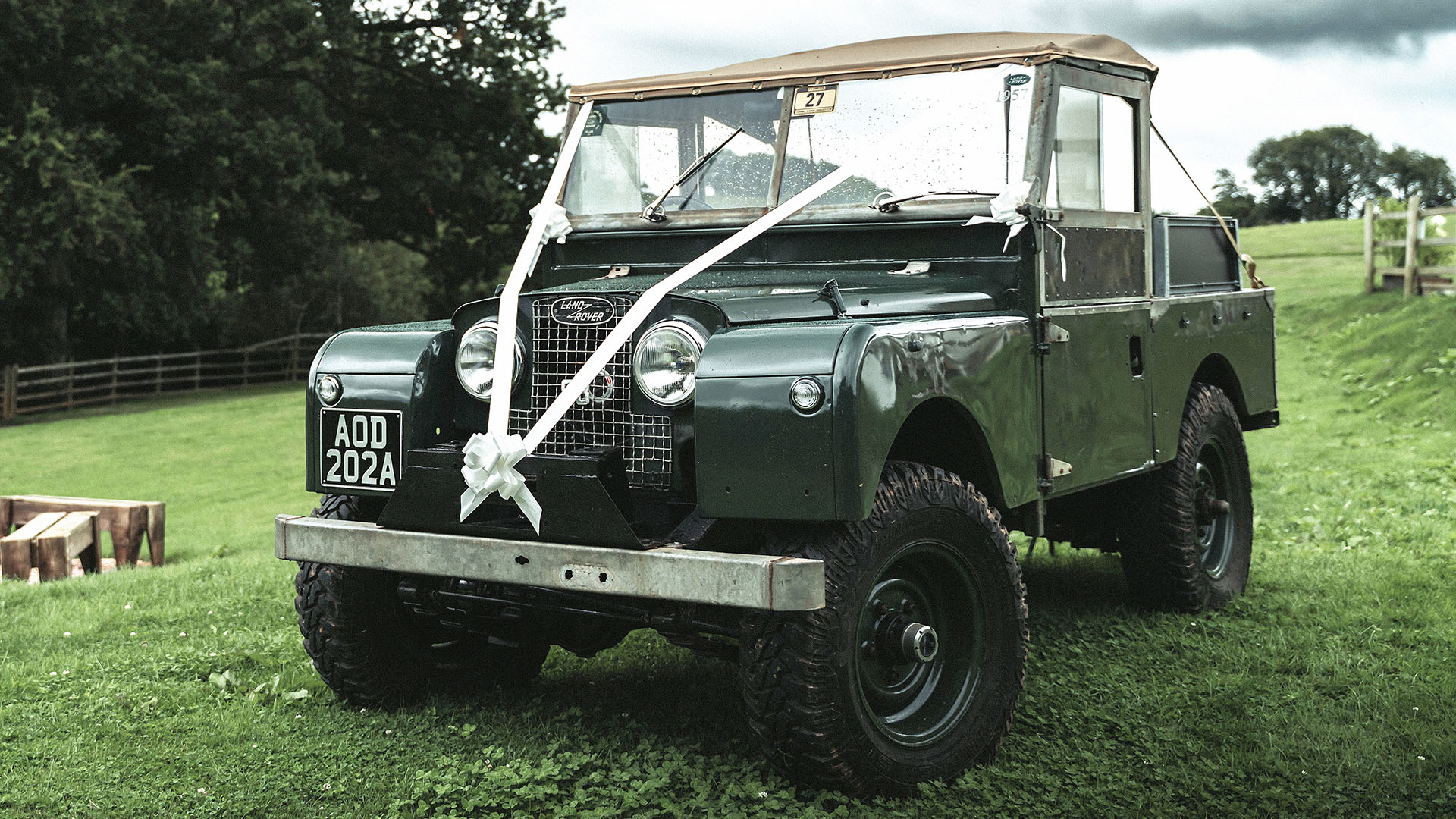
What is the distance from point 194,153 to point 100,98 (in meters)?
1.80

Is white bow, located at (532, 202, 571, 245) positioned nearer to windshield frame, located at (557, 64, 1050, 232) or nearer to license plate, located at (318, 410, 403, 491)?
windshield frame, located at (557, 64, 1050, 232)

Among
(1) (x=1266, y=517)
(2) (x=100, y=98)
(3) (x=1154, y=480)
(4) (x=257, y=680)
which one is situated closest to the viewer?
(4) (x=257, y=680)

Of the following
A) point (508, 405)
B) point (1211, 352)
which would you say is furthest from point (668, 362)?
point (1211, 352)

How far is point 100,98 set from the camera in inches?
902

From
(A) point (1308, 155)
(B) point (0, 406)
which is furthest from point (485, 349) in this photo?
(A) point (1308, 155)

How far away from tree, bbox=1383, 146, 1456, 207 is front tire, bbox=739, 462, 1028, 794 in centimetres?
6471

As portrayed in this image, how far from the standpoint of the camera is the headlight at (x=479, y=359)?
4.93m

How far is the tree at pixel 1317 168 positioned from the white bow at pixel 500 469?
79.2 meters

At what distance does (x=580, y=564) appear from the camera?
4199 millimetres

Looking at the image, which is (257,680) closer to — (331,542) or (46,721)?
(46,721)

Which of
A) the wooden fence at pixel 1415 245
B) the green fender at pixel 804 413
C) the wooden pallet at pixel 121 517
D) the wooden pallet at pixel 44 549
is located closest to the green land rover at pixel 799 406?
the green fender at pixel 804 413

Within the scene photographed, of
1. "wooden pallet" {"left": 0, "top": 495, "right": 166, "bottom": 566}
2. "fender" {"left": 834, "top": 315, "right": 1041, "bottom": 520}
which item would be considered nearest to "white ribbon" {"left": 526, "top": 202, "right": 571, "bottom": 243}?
"fender" {"left": 834, "top": 315, "right": 1041, "bottom": 520}

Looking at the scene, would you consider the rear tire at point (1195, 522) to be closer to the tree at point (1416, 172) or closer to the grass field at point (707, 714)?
the grass field at point (707, 714)

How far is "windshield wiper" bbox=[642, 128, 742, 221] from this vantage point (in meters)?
5.80
